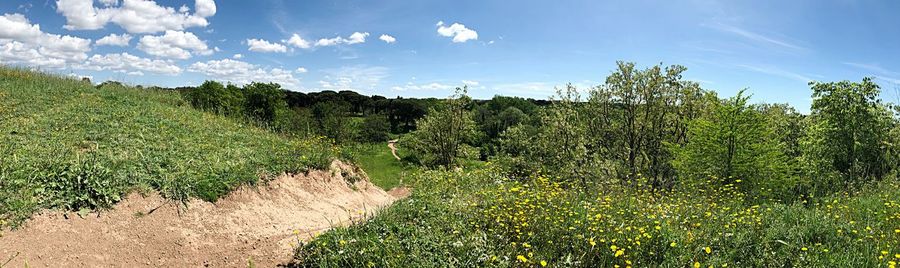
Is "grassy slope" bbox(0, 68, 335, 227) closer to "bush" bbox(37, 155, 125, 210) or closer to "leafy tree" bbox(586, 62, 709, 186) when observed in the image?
"bush" bbox(37, 155, 125, 210)

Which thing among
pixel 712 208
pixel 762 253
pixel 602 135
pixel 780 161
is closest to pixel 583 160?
pixel 602 135

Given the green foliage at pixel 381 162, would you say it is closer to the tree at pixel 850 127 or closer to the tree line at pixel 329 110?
the tree line at pixel 329 110

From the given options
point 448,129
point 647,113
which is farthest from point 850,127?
point 448,129

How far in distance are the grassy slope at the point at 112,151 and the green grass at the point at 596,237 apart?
319cm

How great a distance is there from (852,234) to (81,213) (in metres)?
10.8

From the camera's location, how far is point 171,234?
6582 mm

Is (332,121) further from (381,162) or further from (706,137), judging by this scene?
(706,137)

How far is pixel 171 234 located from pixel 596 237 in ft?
20.0

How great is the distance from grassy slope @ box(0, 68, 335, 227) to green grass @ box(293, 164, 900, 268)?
10.5 ft

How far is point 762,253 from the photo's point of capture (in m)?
5.59

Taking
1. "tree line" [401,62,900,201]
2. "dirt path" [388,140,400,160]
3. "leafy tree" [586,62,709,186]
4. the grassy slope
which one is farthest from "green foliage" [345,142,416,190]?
the grassy slope

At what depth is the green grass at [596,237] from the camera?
541cm

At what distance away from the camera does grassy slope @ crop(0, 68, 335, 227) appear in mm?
6312

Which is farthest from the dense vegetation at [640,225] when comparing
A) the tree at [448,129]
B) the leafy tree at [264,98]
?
the leafy tree at [264,98]
